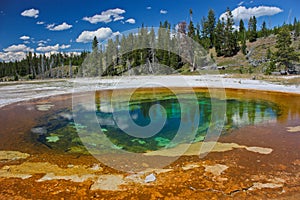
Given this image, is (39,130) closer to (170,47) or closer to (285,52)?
(285,52)

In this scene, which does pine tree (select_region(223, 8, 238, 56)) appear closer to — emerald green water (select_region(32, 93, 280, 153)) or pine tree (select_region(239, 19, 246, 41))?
pine tree (select_region(239, 19, 246, 41))

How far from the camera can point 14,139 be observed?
30.3ft

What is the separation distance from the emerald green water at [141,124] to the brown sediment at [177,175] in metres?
1.09

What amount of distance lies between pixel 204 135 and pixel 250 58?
43699 mm

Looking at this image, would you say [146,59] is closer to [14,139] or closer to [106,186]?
[14,139]

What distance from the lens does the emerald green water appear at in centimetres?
874

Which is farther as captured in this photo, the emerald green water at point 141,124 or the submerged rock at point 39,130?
the submerged rock at point 39,130

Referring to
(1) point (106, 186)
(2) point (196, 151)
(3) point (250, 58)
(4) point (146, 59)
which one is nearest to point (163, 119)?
(2) point (196, 151)

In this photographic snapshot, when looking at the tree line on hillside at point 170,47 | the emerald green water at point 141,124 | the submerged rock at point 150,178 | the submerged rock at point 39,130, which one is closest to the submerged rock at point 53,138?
the emerald green water at point 141,124

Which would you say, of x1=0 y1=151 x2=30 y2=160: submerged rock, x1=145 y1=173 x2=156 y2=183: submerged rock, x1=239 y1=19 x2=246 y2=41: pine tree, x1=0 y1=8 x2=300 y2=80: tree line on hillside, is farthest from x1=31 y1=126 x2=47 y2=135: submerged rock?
x1=239 y1=19 x2=246 y2=41: pine tree

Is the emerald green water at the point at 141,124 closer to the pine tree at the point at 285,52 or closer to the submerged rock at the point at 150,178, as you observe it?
the submerged rock at the point at 150,178

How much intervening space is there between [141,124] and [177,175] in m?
6.34

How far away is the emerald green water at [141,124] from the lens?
8738 millimetres

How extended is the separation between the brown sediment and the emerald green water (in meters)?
1.09
